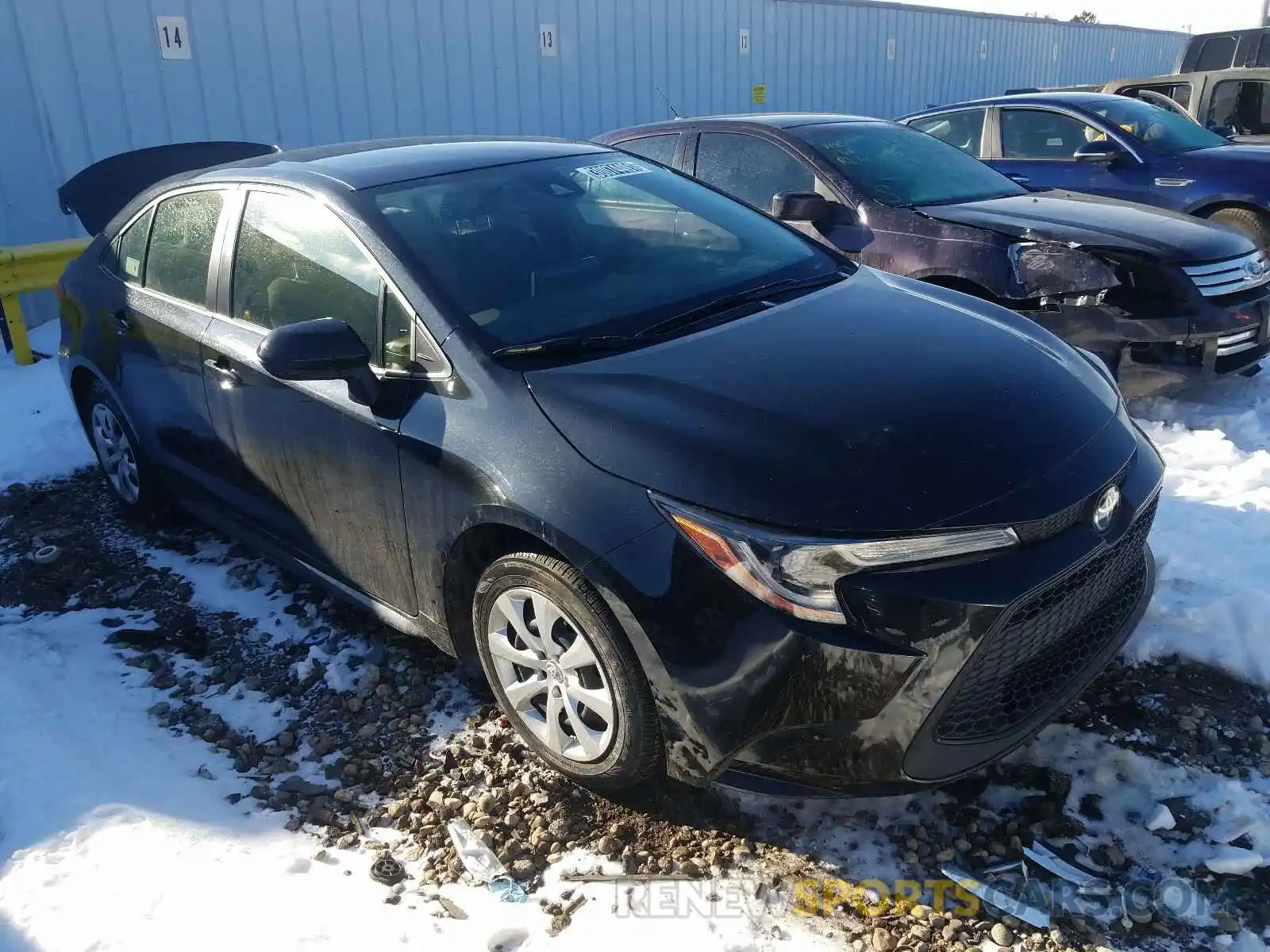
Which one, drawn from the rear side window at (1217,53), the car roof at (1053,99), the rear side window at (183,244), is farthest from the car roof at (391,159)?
the rear side window at (1217,53)

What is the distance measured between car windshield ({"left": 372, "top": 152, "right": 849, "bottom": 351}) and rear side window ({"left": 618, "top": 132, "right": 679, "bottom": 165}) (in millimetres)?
2555

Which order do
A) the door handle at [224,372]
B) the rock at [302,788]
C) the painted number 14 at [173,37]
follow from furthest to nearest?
the painted number 14 at [173,37] < the door handle at [224,372] < the rock at [302,788]

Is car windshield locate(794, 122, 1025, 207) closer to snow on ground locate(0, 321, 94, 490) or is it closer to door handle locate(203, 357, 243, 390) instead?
door handle locate(203, 357, 243, 390)

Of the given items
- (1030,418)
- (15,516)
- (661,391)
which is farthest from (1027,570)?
(15,516)

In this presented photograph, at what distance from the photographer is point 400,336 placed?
287 cm

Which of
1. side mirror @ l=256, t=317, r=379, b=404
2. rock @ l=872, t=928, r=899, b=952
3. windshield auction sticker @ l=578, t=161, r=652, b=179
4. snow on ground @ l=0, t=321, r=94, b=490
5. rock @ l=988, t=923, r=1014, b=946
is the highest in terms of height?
windshield auction sticker @ l=578, t=161, r=652, b=179

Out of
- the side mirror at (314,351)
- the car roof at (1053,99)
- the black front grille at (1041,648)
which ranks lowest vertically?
the black front grille at (1041,648)

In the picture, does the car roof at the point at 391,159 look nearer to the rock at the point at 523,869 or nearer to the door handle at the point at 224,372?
the door handle at the point at 224,372

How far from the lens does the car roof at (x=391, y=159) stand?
3.30 meters

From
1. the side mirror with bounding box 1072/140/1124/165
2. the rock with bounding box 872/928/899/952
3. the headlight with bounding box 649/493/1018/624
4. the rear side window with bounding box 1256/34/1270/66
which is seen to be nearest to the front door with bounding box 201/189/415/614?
the headlight with bounding box 649/493/1018/624

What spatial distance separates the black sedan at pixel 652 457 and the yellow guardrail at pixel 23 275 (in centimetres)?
365

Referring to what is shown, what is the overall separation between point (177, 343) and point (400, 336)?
54.5 inches

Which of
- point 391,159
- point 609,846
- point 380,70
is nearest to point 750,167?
point 391,159

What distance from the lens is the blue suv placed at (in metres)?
7.41
